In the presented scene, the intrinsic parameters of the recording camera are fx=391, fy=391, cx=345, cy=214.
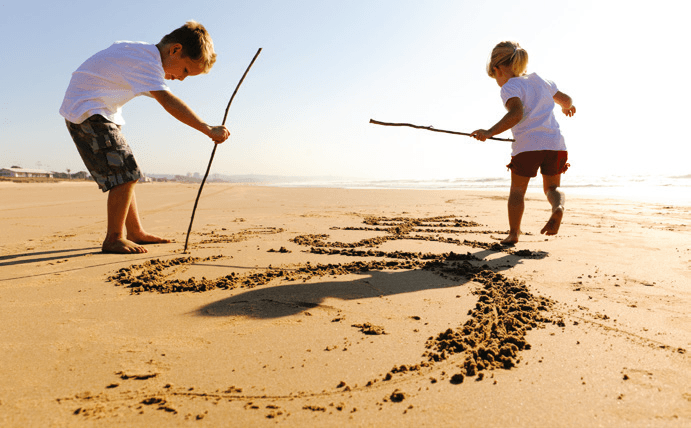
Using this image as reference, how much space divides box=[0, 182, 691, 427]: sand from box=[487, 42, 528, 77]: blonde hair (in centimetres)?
191

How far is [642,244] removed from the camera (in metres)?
3.65

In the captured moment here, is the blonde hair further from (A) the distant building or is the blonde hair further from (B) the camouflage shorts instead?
(A) the distant building

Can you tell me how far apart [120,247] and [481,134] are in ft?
10.6

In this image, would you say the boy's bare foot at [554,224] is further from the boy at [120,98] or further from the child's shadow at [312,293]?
the boy at [120,98]

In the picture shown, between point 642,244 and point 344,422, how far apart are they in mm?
3800

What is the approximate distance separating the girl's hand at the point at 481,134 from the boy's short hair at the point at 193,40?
2.41 metres

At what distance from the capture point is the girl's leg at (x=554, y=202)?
133 inches

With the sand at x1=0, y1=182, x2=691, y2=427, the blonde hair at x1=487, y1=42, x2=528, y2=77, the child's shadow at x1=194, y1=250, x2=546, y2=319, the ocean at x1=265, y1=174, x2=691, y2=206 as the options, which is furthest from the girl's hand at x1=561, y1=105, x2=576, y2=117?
the ocean at x1=265, y1=174, x2=691, y2=206

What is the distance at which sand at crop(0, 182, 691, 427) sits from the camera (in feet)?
3.74

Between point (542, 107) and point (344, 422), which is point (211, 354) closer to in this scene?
point (344, 422)

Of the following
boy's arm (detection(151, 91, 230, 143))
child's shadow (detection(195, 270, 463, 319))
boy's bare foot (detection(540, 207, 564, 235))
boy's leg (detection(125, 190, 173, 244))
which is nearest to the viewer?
child's shadow (detection(195, 270, 463, 319))

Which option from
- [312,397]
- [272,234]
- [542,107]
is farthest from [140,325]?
[542,107]

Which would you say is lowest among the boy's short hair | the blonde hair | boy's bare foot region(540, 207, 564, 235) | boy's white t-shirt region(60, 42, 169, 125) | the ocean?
boy's bare foot region(540, 207, 564, 235)

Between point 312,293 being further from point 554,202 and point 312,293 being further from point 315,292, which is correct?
Result: point 554,202
